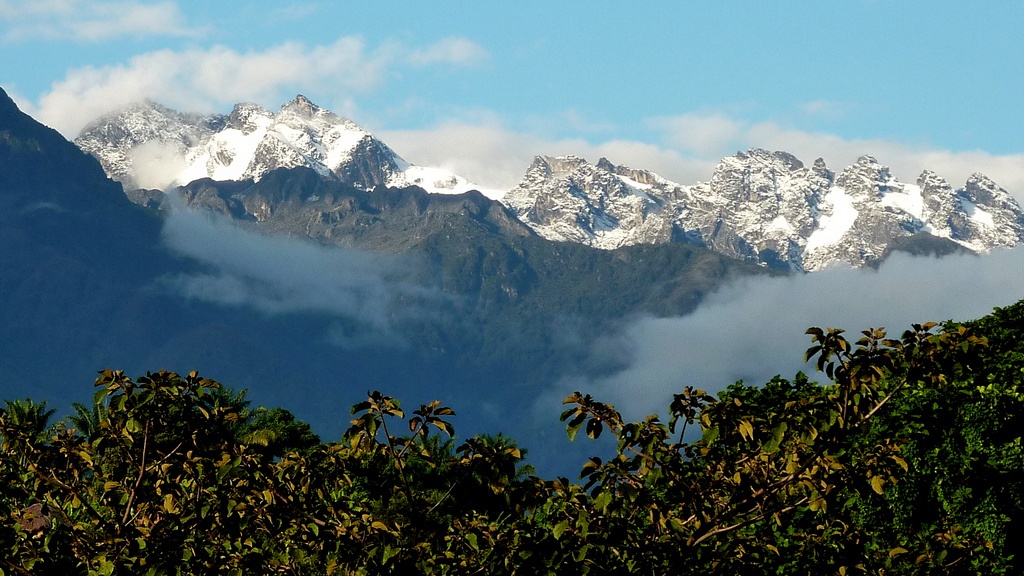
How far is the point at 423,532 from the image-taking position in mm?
16016

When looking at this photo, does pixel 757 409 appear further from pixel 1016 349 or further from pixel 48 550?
pixel 1016 349

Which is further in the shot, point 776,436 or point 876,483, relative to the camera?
point 876,483

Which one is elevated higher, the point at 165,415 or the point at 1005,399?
the point at 165,415

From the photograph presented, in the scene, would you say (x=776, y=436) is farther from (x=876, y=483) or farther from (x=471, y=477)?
(x=471, y=477)

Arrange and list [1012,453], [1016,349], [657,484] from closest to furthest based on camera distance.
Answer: [657,484] → [1012,453] → [1016,349]

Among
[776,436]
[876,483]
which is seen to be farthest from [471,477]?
[876,483]

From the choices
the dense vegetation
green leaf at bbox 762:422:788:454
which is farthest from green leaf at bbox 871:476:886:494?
green leaf at bbox 762:422:788:454

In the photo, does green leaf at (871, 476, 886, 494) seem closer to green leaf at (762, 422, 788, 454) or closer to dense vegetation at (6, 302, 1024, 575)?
dense vegetation at (6, 302, 1024, 575)

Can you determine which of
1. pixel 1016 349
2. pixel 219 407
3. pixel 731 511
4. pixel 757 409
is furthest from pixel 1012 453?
pixel 219 407

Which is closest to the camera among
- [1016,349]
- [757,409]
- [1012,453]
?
[757,409]

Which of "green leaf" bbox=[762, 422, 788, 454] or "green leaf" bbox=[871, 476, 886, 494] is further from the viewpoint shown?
"green leaf" bbox=[871, 476, 886, 494]

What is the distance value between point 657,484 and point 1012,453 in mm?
28377

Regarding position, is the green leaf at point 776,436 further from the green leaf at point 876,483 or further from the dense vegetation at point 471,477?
the green leaf at point 876,483

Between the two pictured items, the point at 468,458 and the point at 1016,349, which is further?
the point at 1016,349
